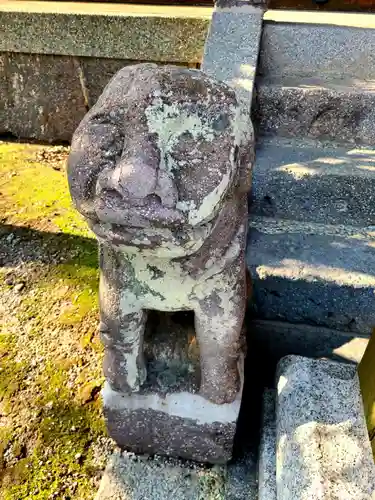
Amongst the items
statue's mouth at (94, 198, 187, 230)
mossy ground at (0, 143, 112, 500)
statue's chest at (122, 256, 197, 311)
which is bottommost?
mossy ground at (0, 143, 112, 500)

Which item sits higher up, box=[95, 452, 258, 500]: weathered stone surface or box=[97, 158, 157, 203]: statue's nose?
box=[97, 158, 157, 203]: statue's nose

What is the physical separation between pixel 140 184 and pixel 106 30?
8.83 feet

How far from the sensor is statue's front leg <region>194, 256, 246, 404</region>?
1468 mm

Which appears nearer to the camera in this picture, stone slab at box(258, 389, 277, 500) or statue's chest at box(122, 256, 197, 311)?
statue's chest at box(122, 256, 197, 311)

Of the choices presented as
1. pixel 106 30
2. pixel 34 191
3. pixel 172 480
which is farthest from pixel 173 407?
pixel 106 30

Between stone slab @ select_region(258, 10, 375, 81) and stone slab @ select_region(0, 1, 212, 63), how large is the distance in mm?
585

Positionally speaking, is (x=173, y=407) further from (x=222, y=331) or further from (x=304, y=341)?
(x=304, y=341)

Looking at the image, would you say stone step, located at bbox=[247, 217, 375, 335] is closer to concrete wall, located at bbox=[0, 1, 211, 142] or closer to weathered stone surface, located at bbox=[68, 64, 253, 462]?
weathered stone surface, located at bbox=[68, 64, 253, 462]

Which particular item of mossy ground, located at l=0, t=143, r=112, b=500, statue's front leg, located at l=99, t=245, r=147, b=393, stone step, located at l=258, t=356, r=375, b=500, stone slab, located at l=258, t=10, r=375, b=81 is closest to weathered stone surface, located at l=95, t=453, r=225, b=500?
mossy ground, located at l=0, t=143, r=112, b=500

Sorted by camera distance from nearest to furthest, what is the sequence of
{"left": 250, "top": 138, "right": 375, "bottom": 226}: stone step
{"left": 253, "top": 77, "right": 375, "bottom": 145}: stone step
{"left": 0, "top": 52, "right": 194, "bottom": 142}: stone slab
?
{"left": 250, "top": 138, "right": 375, "bottom": 226}: stone step, {"left": 253, "top": 77, "right": 375, "bottom": 145}: stone step, {"left": 0, "top": 52, "right": 194, "bottom": 142}: stone slab

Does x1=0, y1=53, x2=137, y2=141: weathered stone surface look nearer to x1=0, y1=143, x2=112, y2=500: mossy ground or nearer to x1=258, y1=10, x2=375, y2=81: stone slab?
x1=0, y1=143, x2=112, y2=500: mossy ground

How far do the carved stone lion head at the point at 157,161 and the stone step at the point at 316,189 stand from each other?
112 centimetres

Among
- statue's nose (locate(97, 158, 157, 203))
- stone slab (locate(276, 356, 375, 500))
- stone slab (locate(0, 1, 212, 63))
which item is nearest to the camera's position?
statue's nose (locate(97, 158, 157, 203))

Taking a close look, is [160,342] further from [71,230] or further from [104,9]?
[104,9]
